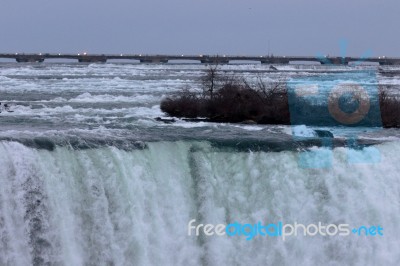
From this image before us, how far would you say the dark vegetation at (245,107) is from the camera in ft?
80.6

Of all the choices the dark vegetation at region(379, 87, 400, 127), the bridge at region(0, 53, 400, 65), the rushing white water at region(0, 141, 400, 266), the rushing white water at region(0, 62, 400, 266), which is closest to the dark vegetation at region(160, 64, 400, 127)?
the dark vegetation at region(379, 87, 400, 127)

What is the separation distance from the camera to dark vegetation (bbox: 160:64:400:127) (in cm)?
2455

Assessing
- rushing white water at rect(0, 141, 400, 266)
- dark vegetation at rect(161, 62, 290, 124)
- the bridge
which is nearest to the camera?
rushing white water at rect(0, 141, 400, 266)

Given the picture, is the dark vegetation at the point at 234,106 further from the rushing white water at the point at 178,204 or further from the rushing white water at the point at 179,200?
the rushing white water at the point at 178,204

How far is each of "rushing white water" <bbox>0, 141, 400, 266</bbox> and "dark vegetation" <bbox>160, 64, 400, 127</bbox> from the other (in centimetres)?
820

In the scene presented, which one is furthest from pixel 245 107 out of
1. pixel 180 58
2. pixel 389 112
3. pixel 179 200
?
pixel 180 58

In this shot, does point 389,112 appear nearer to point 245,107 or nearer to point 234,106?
point 245,107

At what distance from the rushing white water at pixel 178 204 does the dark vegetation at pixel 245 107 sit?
820cm

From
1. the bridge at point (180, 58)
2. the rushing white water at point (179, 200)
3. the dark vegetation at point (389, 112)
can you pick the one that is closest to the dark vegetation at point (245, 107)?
the dark vegetation at point (389, 112)

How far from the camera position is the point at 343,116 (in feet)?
83.0

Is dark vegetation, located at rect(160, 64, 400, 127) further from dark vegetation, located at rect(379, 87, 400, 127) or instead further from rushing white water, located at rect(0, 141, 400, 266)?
rushing white water, located at rect(0, 141, 400, 266)

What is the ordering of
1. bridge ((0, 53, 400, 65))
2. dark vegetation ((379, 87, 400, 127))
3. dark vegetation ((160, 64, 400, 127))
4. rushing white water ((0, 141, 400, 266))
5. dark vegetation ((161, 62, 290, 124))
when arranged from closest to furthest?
rushing white water ((0, 141, 400, 266)), dark vegetation ((379, 87, 400, 127)), dark vegetation ((160, 64, 400, 127)), dark vegetation ((161, 62, 290, 124)), bridge ((0, 53, 400, 65))

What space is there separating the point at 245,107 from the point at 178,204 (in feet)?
37.9

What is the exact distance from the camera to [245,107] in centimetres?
2552
